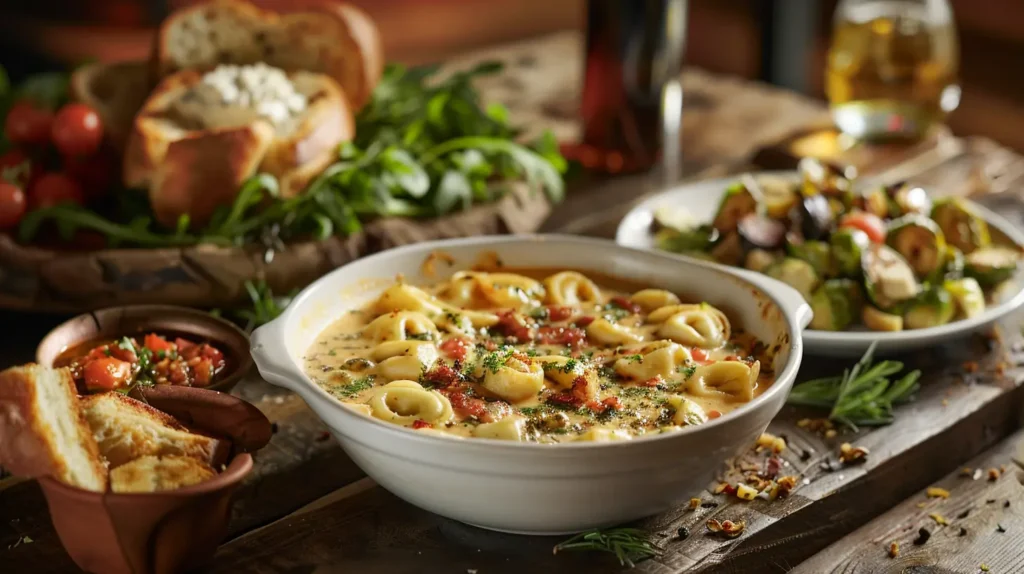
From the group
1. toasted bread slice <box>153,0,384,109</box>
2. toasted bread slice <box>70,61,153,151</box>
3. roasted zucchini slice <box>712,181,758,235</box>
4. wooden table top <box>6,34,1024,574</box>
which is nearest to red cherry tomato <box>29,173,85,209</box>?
toasted bread slice <box>70,61,153,151</box>

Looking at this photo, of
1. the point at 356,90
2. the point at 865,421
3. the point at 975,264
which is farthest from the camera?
the point at 356,90

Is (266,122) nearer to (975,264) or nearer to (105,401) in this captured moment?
(105,401)

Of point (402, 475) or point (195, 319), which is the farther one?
point (195, 319)

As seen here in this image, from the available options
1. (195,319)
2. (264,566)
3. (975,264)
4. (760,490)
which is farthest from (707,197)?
(264,566)

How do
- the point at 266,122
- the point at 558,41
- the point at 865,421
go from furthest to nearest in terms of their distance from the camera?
the point at 558,41, the point at 266,122, the point at 865,421

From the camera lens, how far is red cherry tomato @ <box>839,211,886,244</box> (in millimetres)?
3387

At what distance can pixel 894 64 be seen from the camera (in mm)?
4355

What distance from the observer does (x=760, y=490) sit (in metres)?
2.59

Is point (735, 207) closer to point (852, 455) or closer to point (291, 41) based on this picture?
point (852, 455)

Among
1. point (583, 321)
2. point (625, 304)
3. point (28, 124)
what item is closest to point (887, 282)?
point (625, 304)

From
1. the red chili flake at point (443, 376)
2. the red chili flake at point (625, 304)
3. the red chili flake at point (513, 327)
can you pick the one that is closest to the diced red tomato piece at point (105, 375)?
the red chili flake at point (443, 376)

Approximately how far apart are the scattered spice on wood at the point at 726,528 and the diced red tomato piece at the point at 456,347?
681mm

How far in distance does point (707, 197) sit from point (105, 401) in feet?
7.57

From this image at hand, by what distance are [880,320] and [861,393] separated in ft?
0.79
